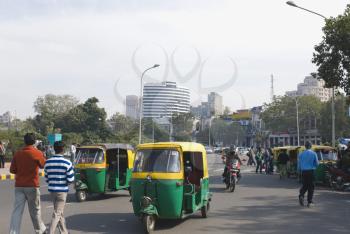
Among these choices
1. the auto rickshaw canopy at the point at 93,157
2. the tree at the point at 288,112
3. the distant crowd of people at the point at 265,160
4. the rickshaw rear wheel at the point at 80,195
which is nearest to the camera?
the rickshaw rear wheel at the point at 80,195

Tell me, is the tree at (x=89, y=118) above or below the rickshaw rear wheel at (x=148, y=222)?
above

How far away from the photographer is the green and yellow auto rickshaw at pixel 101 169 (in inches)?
587

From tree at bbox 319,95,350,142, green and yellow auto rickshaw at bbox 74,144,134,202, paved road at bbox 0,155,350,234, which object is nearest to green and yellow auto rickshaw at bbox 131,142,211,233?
paved road at bbox 0,155,350,234

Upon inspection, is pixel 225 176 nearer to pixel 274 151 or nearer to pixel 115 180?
pixel 115 180

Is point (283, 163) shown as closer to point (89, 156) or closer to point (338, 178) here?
→ point (338, 178)

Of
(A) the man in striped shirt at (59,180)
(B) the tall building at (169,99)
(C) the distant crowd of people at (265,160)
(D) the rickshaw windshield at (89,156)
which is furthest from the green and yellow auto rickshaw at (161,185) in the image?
(B) the tall building at (169,99)

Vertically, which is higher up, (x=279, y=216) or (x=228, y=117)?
(x=228, y=117)

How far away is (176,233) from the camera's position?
9.37 meters

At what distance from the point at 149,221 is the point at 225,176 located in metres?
9.37

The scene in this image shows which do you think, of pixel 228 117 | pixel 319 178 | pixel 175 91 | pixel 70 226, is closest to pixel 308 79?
pixel 228 117

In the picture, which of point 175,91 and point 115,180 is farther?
point 175,91

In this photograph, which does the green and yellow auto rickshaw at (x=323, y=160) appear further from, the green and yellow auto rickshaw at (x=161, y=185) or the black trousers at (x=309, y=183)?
the green and yellow auto rickshaw at (x=161, y=185)

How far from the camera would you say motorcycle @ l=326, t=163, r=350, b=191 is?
18.2m

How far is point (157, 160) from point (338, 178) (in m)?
11.0
